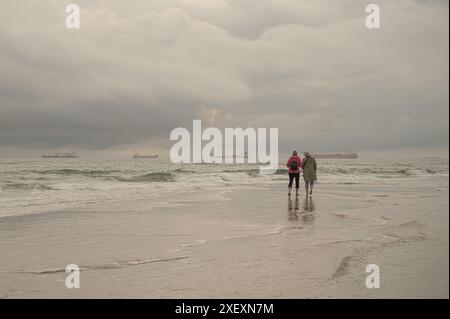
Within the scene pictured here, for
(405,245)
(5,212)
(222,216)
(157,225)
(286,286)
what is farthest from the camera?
(5,212)

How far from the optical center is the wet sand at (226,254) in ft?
17.4

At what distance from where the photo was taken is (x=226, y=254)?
7352 millimetres

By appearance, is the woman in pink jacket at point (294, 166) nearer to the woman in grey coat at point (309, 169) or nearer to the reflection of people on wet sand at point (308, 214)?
Result: the woman in grey coat at point (309, 169)

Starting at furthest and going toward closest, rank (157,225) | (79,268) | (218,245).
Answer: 1. (157,225)
2. (218,245)
3. (79,268)

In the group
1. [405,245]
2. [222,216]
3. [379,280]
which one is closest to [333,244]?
[405,245]

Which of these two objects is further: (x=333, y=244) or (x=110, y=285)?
(x=333, y=244)

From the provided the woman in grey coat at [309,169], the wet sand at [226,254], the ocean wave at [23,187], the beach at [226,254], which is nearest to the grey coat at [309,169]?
the woman in grey coat at [309,169]

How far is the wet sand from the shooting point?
5312mm

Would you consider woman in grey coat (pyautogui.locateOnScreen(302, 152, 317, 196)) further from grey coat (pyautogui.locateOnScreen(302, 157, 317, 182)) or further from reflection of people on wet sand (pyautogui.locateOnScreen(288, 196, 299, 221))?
reflection of people on wet sand (pyautogui.locateOnScreen(288, 196, 299, 221))

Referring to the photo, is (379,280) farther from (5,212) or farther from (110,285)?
(5,212)

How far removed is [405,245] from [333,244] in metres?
1.23

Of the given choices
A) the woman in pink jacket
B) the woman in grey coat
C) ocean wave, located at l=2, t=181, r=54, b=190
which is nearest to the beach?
the woman in grey coat

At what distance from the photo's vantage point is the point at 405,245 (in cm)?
767

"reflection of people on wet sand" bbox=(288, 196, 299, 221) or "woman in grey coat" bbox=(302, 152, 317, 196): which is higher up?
"woman in grey coat" bbox=(302, 152, 317, 196)
